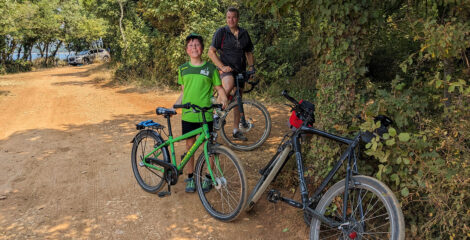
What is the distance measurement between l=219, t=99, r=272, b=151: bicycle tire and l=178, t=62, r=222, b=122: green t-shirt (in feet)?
4.47

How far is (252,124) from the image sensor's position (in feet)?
18.5

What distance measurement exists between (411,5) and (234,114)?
10.1 ft

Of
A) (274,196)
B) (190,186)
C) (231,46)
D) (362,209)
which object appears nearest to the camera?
(362,209)

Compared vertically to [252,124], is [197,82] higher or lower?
higher

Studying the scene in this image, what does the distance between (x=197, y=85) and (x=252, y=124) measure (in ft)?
5.67

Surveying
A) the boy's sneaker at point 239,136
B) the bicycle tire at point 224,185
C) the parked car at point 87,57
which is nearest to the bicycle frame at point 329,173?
the bicycle tire at point 224,185

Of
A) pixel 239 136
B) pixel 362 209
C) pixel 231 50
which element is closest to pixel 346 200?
pixel 362 209

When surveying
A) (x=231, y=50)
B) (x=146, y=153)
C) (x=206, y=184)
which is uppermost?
(x=231, y=50)

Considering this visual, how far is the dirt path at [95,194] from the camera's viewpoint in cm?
372

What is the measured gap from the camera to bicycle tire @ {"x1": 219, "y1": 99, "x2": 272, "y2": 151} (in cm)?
541

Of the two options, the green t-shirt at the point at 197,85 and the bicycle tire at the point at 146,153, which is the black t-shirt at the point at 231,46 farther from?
the bicycle tire at the point at 146,153

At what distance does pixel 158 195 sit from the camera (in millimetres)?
4402

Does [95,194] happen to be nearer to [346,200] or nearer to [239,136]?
[239,136]

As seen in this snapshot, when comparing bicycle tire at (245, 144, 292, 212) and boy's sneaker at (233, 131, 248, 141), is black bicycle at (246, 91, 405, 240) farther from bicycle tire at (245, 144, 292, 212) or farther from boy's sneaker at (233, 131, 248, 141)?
boy's sneaker at (233, 131, 248, 141)
